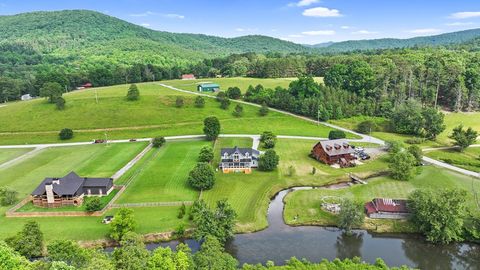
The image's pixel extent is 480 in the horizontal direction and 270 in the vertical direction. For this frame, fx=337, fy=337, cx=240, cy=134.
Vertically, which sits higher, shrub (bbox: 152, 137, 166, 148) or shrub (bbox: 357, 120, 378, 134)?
shrub (bbox: 357, 120, 378, 134)

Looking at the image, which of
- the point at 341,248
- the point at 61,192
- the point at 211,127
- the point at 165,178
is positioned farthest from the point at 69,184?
the point at 341,248

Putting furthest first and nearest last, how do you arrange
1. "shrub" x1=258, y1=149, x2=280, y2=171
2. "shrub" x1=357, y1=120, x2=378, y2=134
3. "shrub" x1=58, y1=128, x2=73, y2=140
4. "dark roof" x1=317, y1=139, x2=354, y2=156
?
"shrub" x1=357, y1=120, x2=378, y2=134 < "shrub" x1=58, y1=128, x2=73, y2=140 < "dark roof" x1=317, y1=139, x2=354, y2=156 < "shrub" x1=258, y1=149, x2=280, y2=171

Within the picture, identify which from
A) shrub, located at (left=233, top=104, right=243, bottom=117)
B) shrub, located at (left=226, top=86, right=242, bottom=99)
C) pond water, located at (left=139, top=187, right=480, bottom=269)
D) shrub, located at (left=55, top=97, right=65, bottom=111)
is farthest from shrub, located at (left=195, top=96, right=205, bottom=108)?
pond water, located at (left=139, top=187, right=480, bottom=269)

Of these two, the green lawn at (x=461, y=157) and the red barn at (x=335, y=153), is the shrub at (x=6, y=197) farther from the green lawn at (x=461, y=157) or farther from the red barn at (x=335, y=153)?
the green lawn at (x=461, y=157)

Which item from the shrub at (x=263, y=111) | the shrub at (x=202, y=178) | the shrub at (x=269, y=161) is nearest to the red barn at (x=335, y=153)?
the shrub at (x=269, y=161)

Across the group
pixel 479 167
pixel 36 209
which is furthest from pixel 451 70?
pixel 36 209

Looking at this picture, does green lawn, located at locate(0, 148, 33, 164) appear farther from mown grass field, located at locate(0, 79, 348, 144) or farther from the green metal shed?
the green metal shed

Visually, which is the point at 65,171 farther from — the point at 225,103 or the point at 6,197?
the point at 225,103
